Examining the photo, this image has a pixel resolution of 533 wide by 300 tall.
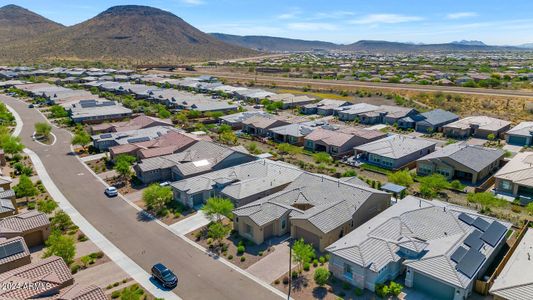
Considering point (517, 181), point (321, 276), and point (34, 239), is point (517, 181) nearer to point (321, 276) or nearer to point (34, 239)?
point (321, 276)

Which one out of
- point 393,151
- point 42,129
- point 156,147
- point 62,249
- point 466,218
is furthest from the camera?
point 42,129

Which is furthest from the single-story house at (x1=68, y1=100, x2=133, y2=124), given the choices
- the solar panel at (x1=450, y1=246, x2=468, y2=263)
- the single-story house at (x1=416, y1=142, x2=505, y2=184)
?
the solar panel at (x1=450, y1=246, x2=468, y2=263)

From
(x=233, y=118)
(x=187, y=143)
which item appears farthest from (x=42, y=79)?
(x=187, y=143)

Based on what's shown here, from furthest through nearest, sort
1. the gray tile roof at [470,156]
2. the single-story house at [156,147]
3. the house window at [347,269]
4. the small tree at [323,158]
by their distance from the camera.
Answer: the small tree at [323,158] < the single-story house at [156,147] < the gray tile roof at [470,156] < the house window at [347,269]

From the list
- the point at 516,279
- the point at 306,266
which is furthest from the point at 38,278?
the point at 516,279

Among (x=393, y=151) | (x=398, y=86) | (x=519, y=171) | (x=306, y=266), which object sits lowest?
(x=306, y=266)

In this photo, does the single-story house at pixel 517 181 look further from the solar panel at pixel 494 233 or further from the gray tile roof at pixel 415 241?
the gray tile roof at pixel 415 241

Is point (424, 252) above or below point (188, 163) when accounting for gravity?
below

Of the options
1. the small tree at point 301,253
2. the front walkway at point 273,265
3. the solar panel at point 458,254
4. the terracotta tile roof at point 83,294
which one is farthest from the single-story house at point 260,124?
the terracotta tile roof at point 83,294
